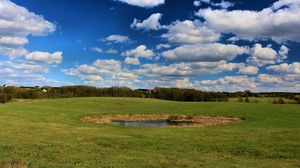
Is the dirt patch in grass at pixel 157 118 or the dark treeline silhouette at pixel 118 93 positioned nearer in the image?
the dirt patch in grass at pixel 157 118

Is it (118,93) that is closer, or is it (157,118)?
(157,118)

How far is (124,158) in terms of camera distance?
19.0m

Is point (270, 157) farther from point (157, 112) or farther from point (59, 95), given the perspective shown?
Answer: point (59, 95)

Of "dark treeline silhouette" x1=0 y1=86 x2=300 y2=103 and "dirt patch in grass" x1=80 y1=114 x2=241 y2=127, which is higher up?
"dark treeline silhouette" x1=0 y1=86 x2=300 y2=103

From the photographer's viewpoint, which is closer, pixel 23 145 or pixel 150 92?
pixel 23 145

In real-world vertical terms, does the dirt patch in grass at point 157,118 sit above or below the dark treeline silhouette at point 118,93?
below

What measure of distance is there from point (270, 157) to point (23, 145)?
49.6 ft

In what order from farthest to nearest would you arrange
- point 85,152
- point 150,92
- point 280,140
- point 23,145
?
point 150,92, point 280,140, point 23,145, point 85,152

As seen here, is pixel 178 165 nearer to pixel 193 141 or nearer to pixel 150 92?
pixel 193 141

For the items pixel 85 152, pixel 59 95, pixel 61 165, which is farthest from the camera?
pixel 59 95

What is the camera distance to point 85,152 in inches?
821

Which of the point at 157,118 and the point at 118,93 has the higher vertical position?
the point at 118,93

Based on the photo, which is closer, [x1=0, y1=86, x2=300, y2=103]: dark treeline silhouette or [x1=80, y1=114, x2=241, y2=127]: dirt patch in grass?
[x1=80, y1=114, x2=241, y2=127]: dirt patch in grass

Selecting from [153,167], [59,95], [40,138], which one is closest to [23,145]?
[40,138]
